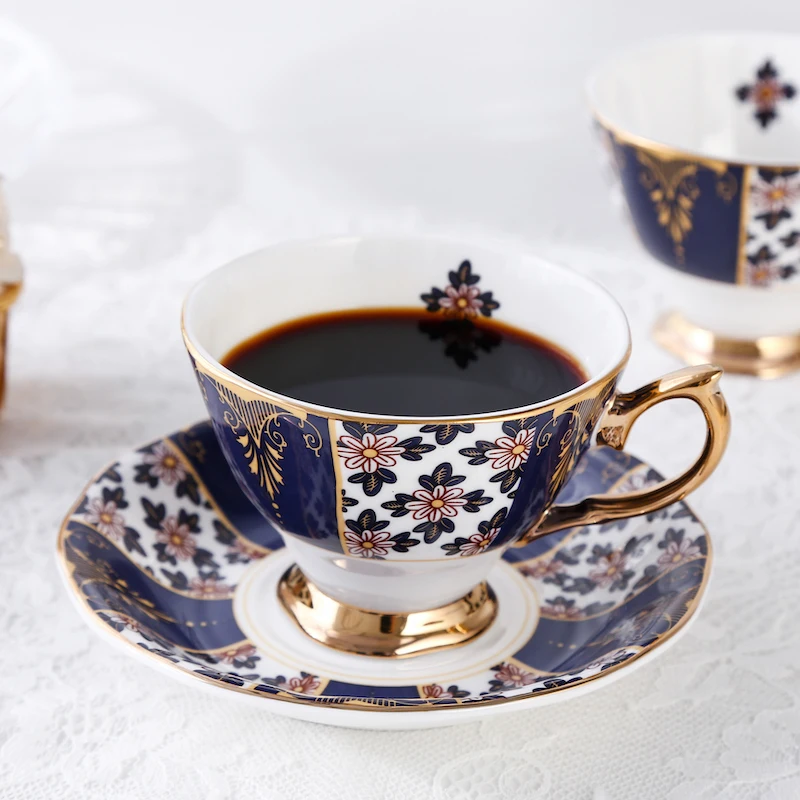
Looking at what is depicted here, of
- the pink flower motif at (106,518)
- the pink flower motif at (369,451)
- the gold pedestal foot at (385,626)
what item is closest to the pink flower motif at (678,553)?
the gold pedestal foot at (385,626)

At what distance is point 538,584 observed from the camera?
0.70m

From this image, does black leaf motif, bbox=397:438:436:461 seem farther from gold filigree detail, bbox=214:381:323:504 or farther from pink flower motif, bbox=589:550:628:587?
pink flower motif, bbox=589:550:628:587

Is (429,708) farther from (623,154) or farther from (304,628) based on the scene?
(623,154)

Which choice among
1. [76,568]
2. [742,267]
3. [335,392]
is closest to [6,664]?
[76,568]

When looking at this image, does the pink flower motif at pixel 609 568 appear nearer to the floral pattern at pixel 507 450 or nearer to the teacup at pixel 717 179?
the floral pattern at pixel 507 450

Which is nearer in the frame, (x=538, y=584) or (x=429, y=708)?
(x=429, y=708)

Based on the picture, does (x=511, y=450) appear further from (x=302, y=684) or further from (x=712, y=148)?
(x=712, y=148)

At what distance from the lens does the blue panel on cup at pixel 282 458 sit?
54 centimetres

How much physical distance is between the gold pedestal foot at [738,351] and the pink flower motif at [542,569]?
1.26ft

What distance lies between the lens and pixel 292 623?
65cm

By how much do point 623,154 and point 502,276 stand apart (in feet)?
1.20

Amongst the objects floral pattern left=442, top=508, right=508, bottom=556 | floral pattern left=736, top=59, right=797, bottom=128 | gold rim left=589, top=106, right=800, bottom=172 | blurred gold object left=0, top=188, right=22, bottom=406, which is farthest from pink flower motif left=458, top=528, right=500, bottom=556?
floral pattern left=736, top=59, right=797, bottom=128

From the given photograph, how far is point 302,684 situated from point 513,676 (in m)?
0.11

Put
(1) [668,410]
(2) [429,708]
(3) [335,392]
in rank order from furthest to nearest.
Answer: (1) [668,410] → (3) [335,392] → (2) [429,708]
